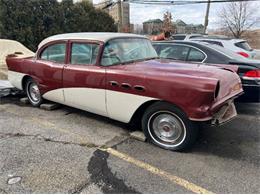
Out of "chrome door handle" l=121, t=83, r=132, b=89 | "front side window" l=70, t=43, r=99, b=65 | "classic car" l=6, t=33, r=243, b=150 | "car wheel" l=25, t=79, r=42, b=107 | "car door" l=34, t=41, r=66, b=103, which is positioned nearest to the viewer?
"classic car" l=6, t=33, r=243, b=150

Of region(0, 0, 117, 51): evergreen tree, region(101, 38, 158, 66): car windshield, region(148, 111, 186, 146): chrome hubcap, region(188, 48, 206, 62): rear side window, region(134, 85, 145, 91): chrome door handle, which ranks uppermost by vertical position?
region(0, 0, 117, 51): evergreen tree

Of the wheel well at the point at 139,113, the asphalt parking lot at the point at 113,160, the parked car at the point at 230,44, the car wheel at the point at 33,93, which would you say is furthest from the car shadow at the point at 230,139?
the parked car at the point at 230,44

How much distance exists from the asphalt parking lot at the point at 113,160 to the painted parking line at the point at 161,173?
0.03ft

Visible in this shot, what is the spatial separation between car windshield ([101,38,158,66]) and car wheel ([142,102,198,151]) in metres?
1.02

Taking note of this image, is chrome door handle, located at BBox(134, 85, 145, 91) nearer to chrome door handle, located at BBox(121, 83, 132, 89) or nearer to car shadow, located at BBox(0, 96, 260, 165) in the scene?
chrome door handle, located at BBox(121, 83, 132, 89)

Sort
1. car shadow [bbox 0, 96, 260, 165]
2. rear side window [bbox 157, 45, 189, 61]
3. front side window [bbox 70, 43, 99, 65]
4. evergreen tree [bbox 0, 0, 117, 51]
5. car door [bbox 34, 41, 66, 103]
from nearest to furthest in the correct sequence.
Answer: car shadow [bbox 0, 96, 260, 165] < front side window [bbox 70, 43, 99, 65] < car door [bbox 34, 41, 66, 103] < rear side window [bbox 157, 45, 189, 61] < evergreen tree [bbox 0, 0, 117, 51]

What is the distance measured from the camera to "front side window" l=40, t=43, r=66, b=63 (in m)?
4.66

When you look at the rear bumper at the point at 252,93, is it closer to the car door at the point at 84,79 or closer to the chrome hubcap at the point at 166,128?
the chrome hubcap at the point at 166,128

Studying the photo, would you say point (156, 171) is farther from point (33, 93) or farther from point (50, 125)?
point (33, 93)

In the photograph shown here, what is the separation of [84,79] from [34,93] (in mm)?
2009

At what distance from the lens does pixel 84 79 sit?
4133mm

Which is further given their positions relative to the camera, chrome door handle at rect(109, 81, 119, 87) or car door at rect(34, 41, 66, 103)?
car door at rect(34, 41, 66, 103)

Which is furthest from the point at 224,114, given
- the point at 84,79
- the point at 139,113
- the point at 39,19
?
the point at 39,19

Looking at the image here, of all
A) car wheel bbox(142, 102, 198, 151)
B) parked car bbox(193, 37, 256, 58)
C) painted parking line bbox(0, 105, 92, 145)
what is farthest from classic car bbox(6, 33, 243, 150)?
parked car bbox(193, 37, 256, 58)
